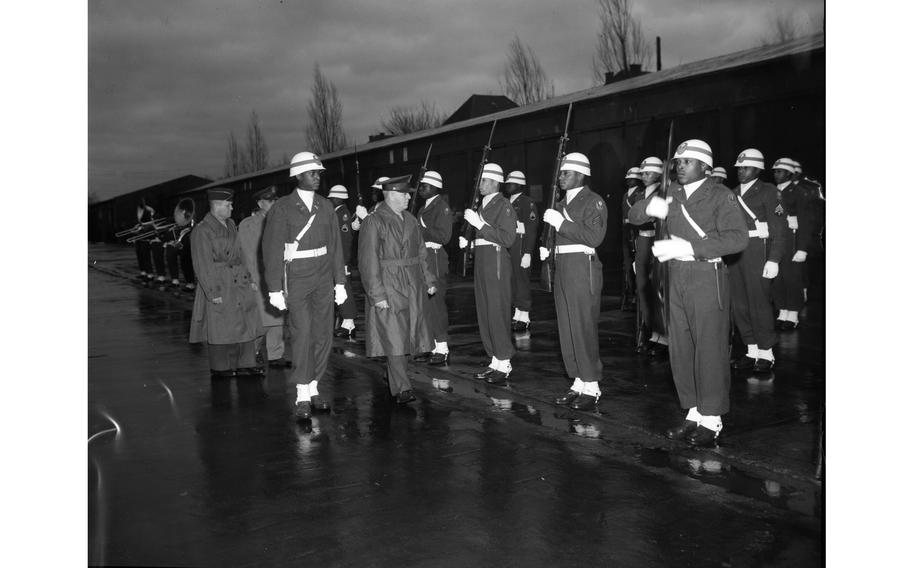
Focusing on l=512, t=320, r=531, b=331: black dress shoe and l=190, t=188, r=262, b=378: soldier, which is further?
l=512, t=320, r=531, b=331: black dress shoe

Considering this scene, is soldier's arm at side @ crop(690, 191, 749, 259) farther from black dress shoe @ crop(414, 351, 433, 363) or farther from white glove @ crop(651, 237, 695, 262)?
black dress shoe @ crop(414, 351, 433, 363)

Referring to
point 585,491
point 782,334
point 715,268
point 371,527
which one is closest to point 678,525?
point 585,491

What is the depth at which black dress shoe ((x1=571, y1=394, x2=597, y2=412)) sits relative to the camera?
20.4 feet

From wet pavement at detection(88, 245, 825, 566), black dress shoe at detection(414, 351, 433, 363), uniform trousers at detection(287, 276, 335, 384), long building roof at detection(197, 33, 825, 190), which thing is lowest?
wet pavement at detection(88, 245, 825, 566)

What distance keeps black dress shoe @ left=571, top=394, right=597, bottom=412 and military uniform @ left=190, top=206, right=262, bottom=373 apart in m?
3.45

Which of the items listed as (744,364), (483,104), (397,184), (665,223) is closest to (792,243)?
(744,364)

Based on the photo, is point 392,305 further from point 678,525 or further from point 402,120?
point 402,120

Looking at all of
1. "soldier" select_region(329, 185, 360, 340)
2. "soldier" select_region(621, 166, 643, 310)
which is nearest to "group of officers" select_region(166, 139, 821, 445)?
"soldier" select_region(621, 166, 643, 310)

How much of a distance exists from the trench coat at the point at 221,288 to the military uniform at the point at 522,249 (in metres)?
4.01

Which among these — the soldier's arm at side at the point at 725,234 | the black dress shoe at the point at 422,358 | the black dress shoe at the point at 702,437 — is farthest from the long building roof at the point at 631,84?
the black dress shoe at the point at 702,437

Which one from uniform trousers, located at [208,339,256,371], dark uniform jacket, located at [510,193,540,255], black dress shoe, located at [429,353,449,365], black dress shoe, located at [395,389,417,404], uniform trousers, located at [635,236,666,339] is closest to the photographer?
black dress shoe, located at [395,389,417,404]

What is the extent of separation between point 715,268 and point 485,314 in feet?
9.36

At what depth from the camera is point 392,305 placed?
6.52m
